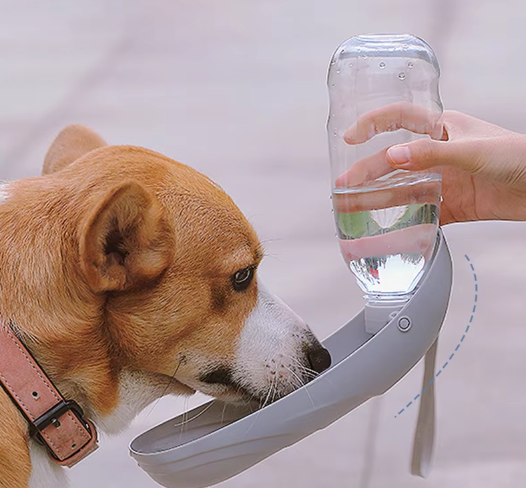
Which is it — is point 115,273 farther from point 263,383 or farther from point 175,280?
point 263,383

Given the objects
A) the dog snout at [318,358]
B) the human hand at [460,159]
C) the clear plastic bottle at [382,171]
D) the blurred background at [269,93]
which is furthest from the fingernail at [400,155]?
the blurred background at [269,93]

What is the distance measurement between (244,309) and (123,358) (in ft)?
0.67

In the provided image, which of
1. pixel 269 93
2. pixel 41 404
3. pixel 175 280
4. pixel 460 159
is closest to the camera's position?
pixel 41 404

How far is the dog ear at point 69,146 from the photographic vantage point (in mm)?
1512

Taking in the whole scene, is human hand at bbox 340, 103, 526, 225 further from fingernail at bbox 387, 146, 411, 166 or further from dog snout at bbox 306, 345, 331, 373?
dog snout at bbox 306, 345, 331, 373

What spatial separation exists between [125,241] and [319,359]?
1.30 feet

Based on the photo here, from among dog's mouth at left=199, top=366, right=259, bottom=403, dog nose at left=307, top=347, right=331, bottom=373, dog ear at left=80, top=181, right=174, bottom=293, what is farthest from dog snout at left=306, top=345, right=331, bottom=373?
dog ear at left=80, top=181, right=174, bottom=293

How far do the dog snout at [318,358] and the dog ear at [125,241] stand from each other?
0.30m

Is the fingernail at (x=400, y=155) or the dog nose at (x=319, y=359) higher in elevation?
the fingernail at (x=400, y=155)

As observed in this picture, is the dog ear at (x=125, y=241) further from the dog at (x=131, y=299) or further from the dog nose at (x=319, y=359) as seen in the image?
the dog nose at (x=319, y=359)

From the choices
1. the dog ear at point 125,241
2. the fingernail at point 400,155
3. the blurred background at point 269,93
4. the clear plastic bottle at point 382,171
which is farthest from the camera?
the blurred background at point 269,93

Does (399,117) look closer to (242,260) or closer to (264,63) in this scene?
(242,260)

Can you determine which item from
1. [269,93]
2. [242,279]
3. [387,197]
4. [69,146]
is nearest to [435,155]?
[387,197]

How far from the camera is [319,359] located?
1346 millimetres
